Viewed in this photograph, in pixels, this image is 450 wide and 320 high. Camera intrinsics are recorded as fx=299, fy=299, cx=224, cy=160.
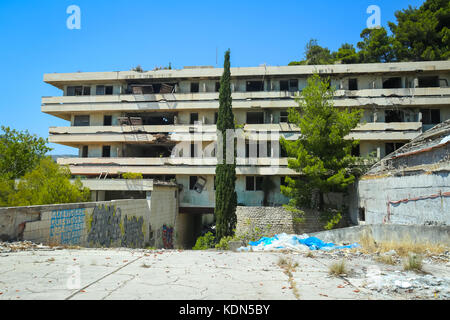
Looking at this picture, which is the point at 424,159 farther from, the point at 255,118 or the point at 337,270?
the point at 255,118

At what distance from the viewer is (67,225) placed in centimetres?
1032

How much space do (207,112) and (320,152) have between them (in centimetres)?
1160

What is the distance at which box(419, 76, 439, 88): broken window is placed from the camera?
25859 millimetres

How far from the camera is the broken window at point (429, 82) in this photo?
1018 inches

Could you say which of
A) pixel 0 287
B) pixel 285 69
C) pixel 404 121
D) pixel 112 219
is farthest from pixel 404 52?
pixel 0 287

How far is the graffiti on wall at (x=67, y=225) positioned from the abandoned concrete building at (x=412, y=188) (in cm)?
1316

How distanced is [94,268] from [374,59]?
115ft

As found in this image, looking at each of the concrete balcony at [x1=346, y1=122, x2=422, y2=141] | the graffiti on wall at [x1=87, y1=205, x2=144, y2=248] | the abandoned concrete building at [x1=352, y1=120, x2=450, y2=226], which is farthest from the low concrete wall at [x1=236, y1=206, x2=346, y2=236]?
the concrete balcony at [x1=346, y1=122, x2=422, y2=141]

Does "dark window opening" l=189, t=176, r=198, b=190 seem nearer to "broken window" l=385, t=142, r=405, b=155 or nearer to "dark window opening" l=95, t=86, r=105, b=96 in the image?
"dark window opening" l=95, t=86, r=105, b=96

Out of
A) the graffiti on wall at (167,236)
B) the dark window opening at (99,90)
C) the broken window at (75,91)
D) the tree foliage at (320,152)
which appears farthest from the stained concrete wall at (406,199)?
the broken window at (75,91)

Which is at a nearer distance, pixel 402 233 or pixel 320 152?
pixel 402 233

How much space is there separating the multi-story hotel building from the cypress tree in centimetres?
332

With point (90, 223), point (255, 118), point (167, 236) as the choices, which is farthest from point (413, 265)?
point (255, 118)
